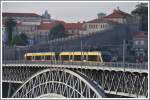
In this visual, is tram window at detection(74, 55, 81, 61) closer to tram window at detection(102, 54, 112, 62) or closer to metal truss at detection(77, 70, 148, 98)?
tram window at detection(102, 54, 112, 62)

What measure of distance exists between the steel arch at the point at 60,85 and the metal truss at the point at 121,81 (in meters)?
0.46

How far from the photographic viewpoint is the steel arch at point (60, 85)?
38688 mm

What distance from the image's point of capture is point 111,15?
292ft

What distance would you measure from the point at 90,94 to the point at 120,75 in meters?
3.32

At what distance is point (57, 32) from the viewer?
88.1 metres

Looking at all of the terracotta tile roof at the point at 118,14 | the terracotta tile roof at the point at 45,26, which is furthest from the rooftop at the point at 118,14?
the terracotta tile roof at the point at 45,26

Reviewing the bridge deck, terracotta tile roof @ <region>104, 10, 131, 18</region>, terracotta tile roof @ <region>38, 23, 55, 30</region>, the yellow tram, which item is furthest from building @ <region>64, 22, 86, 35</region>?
the bridge deck

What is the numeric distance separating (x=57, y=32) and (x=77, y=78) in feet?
158

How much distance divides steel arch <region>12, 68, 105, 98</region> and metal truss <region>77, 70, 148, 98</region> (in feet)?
1.51

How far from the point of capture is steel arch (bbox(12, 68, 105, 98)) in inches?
1523

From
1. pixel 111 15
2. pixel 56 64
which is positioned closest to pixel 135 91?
pixel 56 64

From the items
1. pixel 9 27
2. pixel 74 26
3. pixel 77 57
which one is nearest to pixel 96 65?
pixel 77 57

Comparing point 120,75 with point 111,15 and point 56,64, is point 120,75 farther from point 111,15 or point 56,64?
point 111,15

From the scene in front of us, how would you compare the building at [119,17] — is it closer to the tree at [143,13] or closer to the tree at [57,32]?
the tree at [57,32]
